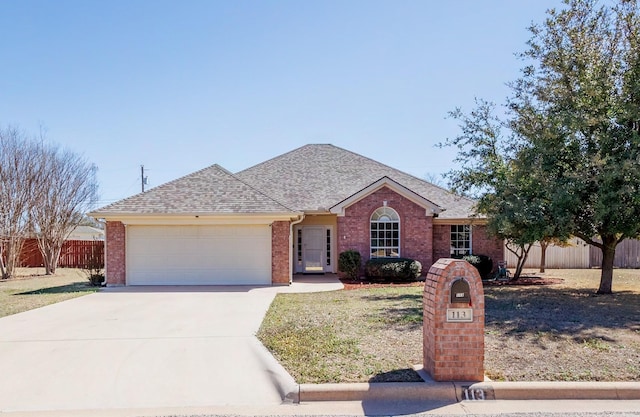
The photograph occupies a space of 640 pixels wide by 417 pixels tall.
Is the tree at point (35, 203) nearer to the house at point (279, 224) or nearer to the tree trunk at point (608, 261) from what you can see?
the house at point (279, 224)

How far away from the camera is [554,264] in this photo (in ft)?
81.8

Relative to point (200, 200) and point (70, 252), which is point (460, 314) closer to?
point (200, 200)

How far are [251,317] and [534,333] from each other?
221 inches

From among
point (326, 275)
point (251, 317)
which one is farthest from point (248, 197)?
point (251, 317)

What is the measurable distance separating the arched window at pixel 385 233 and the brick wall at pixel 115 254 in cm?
927

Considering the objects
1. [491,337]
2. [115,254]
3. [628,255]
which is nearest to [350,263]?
[115,254]

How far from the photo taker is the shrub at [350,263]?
1864 cm

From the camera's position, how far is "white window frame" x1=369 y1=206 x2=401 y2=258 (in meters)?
19.5

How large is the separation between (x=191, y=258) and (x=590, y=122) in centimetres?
1258

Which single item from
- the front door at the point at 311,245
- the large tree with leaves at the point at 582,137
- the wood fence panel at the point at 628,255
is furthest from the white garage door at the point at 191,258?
the wood fence panel at the point at 628,255

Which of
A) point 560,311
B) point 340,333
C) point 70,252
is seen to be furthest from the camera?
point 70,252

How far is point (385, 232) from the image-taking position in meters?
19.5

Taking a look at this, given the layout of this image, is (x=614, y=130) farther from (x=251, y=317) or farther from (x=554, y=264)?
(x=554, y=264)

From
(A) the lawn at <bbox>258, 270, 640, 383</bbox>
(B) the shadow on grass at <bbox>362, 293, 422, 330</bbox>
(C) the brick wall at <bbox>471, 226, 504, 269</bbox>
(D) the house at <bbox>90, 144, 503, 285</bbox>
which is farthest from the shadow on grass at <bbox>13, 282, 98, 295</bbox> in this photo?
(C) the brick wall at <bbox>471, 226, 504, 269</bbox>
